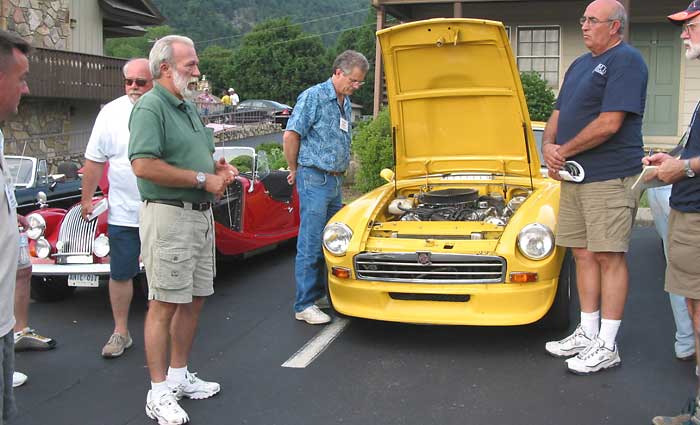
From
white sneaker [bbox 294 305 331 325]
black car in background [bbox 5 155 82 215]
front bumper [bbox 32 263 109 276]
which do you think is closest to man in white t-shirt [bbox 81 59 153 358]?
front bumper [bbox 32 263 109 276]

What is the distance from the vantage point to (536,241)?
4.62m

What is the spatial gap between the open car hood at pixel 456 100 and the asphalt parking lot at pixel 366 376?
145cm

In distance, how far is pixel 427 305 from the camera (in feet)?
15.5

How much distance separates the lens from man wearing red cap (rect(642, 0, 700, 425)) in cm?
343

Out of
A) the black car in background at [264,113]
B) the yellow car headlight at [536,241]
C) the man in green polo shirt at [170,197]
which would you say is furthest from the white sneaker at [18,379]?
the black car in background at [264,113]

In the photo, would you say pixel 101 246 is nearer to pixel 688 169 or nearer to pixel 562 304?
pixel 562 304

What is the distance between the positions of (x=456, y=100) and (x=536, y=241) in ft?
5.14

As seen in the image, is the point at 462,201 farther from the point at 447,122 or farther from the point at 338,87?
the point at 338,87

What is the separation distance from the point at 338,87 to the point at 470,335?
2.03 m

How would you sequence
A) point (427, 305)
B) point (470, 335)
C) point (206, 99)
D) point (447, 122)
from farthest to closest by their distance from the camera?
1. point (206, 99)
2. point (447, 122)
3. point (470, 335)
4. point (427, 305)

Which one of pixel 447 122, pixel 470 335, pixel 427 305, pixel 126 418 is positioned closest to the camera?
pixel 126 418

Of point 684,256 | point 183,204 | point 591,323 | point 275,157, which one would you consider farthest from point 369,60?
point 684,256

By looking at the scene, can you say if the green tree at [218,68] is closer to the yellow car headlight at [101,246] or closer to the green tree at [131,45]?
the green tree at [131,45]

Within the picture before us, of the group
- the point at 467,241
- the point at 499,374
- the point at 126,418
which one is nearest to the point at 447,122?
the point at 467,241
